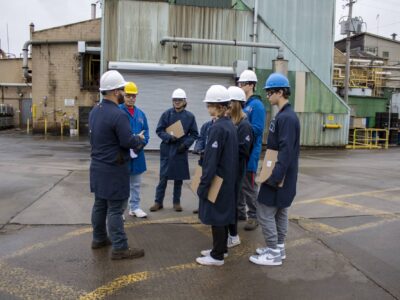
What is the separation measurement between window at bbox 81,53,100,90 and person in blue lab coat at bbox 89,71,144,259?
22320 mm

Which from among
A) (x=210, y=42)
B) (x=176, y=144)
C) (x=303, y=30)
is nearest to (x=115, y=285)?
(x=176, y=144)

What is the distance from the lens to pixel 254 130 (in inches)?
228

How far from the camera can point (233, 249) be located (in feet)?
16.9

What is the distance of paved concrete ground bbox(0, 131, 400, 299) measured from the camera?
4008mm

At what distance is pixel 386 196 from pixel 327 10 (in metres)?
13.2

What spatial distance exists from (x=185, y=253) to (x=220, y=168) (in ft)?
4.04

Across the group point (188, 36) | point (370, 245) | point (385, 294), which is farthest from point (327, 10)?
point (385, 294)

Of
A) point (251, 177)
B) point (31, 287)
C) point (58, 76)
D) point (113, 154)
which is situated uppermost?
point (58, 76)

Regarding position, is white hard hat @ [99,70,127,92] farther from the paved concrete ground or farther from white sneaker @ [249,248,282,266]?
white sneaker @ [249,248,282,266]

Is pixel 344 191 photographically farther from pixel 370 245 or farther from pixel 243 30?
pixel 243 30

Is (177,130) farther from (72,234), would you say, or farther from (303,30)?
(303,30)

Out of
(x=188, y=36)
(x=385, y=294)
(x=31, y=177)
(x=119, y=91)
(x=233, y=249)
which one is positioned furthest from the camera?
(x=188, y=36)

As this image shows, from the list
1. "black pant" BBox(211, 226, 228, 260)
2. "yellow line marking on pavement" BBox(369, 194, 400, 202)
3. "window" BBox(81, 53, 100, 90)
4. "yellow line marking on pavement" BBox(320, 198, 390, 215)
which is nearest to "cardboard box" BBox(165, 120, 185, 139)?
"black pant" BBox(211, 226, 228, 260)

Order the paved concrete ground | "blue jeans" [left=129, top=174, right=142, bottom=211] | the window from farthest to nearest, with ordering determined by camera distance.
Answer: the window < "blue jeans" [left=129, top=174, right=142, bottom=211] < the paved concrete ground
